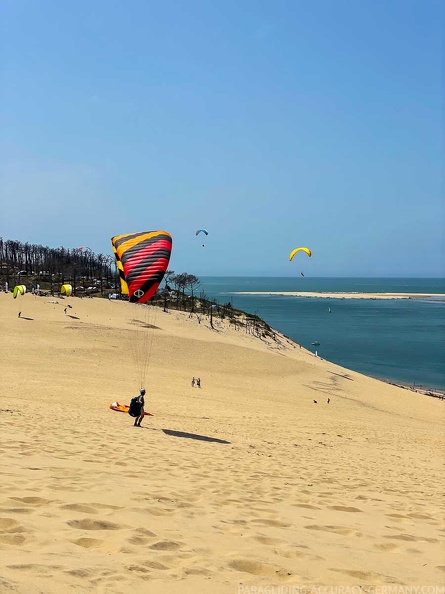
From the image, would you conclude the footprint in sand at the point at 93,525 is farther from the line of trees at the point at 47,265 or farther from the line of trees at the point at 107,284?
the line of trees at the point at 47,265

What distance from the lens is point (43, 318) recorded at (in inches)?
→ 1700

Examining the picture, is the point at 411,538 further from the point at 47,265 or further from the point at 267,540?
the point at 47,265

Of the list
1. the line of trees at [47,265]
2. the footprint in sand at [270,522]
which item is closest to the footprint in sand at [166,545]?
the footprint in sand at [270,522]

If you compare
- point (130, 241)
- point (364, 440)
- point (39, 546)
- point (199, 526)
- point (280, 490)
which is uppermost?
point (130, 241)

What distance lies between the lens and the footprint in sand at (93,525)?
470cm

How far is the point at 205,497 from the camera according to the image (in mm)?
6512

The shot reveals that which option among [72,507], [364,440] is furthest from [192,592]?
[364,440]

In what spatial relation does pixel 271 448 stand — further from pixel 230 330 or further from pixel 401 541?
pixel 230 330

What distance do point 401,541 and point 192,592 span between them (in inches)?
119

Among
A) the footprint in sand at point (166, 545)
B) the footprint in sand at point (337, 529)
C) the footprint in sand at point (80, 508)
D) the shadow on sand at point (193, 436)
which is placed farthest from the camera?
the shadow on sand at point (193, 436)

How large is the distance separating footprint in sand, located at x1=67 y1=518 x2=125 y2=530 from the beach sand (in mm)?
13

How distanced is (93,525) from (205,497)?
208 centimetres

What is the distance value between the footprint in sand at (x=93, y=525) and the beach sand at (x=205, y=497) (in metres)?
0.01

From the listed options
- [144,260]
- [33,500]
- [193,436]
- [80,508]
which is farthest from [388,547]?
[144,260]
